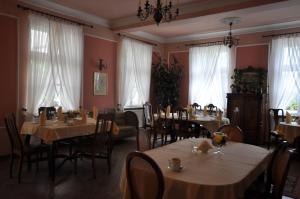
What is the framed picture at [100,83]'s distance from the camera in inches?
259

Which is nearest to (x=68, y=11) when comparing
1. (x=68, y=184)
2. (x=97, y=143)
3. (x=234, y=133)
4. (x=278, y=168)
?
(x=97, y=143)

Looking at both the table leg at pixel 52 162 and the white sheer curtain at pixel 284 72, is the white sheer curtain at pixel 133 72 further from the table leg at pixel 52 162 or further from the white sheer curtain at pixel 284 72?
the white sheer curtain at pixel 284 72

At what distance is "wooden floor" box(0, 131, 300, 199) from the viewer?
3.19m

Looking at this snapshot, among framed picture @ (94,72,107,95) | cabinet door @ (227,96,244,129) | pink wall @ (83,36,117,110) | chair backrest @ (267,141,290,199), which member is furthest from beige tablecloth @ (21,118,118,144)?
cabinet door @ (227,96,244,129)

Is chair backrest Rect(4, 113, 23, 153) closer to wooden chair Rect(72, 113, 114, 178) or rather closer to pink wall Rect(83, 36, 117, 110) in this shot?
wooden chair Rect(72, 113, 114, 178)

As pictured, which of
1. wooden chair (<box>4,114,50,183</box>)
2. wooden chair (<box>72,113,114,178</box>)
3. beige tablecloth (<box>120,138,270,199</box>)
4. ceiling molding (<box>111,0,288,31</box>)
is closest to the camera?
beige tablecloth (<box>120,138,270,199</box>)

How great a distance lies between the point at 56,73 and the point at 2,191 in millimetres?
2901

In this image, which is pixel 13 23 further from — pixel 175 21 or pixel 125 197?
pixel 125 197

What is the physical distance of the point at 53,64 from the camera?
5422 mm

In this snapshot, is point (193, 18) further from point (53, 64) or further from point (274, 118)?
point (53, 64)

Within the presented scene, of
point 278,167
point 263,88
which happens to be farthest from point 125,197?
point 263,88

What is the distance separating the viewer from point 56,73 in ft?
18.1

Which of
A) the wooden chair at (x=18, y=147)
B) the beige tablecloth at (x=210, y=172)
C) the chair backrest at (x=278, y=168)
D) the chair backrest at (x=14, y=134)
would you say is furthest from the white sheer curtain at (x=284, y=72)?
the chair backrest at (x=14, y=134)

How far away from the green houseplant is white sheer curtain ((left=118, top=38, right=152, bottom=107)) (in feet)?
1.06
